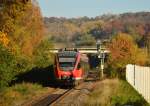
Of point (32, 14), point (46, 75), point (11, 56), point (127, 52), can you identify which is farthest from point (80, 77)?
point (32, 14)

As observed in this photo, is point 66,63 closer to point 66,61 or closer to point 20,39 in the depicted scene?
point 66,61

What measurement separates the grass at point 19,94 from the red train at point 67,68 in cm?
354

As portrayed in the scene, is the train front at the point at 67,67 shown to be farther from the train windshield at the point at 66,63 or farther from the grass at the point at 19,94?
the grass at the point at 19,94

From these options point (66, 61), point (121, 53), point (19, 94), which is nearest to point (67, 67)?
point (66, 61)

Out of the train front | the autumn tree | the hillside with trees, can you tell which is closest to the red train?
the train front

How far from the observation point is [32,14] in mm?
88875

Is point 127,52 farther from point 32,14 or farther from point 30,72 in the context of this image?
point 30,72

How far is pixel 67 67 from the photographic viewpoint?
4531 centimetres

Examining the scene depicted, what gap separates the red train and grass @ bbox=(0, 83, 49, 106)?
3.54 meters

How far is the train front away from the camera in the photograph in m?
44.7

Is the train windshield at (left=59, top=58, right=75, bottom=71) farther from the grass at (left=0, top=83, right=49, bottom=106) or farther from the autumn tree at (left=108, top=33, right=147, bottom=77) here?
the autumn tree at (left=108, top=33, right=147, bottom=77)

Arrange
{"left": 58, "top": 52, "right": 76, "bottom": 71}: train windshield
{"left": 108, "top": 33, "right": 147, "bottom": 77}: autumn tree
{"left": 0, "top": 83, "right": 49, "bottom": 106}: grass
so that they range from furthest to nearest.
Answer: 1. {"left": 108, "top": 33, "right": 147, "bottom": 77}: autumn tree
2. {"left": 58, "top": 52, "right": 76, "bottom": 71}: train windshield
3. {"left": 0, "top": 83, "right": 49, "bottom": 106}: grass

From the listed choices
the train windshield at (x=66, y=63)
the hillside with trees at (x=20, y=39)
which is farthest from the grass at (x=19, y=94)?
the train windshield at (x=66, y=63)

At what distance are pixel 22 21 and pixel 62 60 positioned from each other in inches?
1577
